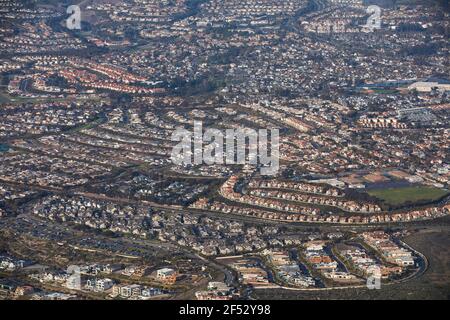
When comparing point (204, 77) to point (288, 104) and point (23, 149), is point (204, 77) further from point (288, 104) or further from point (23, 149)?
point (23, 149)

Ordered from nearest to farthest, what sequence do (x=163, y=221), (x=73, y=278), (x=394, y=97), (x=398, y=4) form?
(x=73, y=278)
(x=163, y=221)
(x=394, y=97)
(x=398, y=4)
